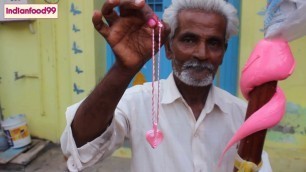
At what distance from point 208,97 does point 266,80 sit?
0.58 metres

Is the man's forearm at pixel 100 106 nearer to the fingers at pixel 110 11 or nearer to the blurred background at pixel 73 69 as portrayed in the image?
the fingers at pixel 110 11

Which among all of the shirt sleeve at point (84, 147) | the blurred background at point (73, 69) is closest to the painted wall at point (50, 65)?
the blurred background at point (73, 69)

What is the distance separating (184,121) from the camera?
164 centimetres

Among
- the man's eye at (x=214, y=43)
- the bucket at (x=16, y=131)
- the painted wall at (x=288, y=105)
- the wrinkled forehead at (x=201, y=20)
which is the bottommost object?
the bucket at (x=16, y=131)

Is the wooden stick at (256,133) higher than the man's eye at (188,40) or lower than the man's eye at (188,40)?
lower

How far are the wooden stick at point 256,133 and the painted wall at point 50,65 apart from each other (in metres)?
3.13

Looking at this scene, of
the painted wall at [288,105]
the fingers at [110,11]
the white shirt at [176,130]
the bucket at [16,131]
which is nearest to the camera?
the fingers at [110,11]

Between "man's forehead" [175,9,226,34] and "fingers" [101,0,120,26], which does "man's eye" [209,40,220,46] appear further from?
"fingers" [101,0,120,26]

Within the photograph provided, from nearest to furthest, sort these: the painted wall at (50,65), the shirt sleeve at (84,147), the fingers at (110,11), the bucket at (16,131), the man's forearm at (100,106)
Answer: the fingers at (110,11) < the man's forearm at (100,106) < the shirt sleeve at (84,147) < the painted wall at (50,65) < the bucket at (16,131)

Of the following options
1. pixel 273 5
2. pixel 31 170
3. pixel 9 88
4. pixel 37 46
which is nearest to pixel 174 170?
pixel 273 5

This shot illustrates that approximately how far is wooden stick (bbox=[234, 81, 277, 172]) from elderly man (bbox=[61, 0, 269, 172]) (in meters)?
0.40

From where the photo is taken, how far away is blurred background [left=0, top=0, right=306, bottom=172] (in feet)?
11.5

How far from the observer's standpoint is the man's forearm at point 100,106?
1.24m

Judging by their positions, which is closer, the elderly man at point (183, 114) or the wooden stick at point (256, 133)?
the wooden stick at point (256, 133)
